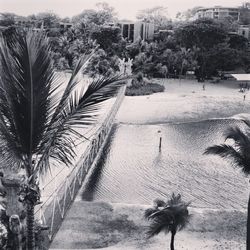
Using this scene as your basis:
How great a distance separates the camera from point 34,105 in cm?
300

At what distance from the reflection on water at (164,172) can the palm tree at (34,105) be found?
732 cm

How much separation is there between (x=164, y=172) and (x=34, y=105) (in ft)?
33.0

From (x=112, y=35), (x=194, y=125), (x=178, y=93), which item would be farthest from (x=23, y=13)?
(x=194, y=125)

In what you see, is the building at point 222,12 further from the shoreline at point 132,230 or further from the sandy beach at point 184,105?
the shoreline at point 132,230

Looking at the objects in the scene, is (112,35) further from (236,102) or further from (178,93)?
(236,102)

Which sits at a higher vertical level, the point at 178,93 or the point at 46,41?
the point at 46,41

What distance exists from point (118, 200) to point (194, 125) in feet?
32.3

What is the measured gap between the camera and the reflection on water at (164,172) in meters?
10.8

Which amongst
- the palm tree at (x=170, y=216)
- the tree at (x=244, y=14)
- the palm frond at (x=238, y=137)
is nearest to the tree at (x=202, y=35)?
the tree at (x=244, y=14)

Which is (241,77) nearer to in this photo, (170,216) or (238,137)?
(170,216)

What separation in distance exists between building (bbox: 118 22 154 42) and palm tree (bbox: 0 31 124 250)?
38.7 meters

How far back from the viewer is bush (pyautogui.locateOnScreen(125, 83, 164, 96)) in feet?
87.6

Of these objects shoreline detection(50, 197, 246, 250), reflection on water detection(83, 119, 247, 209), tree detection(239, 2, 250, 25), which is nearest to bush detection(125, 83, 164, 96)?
reflection on water detection(83, 119, 247, 209)

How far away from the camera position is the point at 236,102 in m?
25.4
